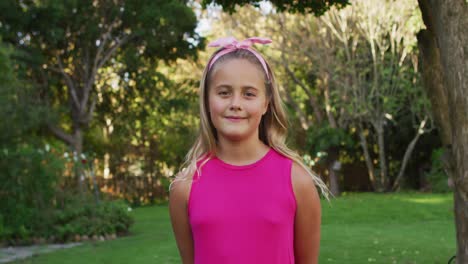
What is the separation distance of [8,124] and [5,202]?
7.06ft

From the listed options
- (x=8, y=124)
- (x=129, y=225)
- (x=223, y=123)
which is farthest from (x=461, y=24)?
(x=8, y=124)

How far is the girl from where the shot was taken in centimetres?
209

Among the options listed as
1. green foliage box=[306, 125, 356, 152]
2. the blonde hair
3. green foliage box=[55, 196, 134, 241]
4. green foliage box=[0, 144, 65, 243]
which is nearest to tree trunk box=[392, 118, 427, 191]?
green foliage box=[306, 125, 356, 152]

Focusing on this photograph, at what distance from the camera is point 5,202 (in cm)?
1086

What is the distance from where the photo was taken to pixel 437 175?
21.0m

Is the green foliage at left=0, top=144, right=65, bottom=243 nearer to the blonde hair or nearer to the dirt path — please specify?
the dirt path

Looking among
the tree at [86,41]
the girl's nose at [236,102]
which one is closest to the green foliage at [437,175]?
the tree at [86,41]

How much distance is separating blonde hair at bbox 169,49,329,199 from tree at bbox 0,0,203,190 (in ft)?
50.3

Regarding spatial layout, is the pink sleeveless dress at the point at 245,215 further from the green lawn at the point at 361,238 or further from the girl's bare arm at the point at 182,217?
the green lawn at the point at 361,238

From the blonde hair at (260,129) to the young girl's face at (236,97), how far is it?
0.03 m

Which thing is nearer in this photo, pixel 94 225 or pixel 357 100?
pixel 94 225

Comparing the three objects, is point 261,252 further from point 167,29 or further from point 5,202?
point 167,29

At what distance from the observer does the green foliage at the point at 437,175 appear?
20047 mm

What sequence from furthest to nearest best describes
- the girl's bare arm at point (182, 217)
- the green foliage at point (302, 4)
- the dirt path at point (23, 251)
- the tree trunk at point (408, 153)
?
1. the tree trunk at point (408, 153)
2. the dirt path at point (23, 251)
3. the green foliage at point (302, 4)
4. the girl's bare arm at point (182, 217)
